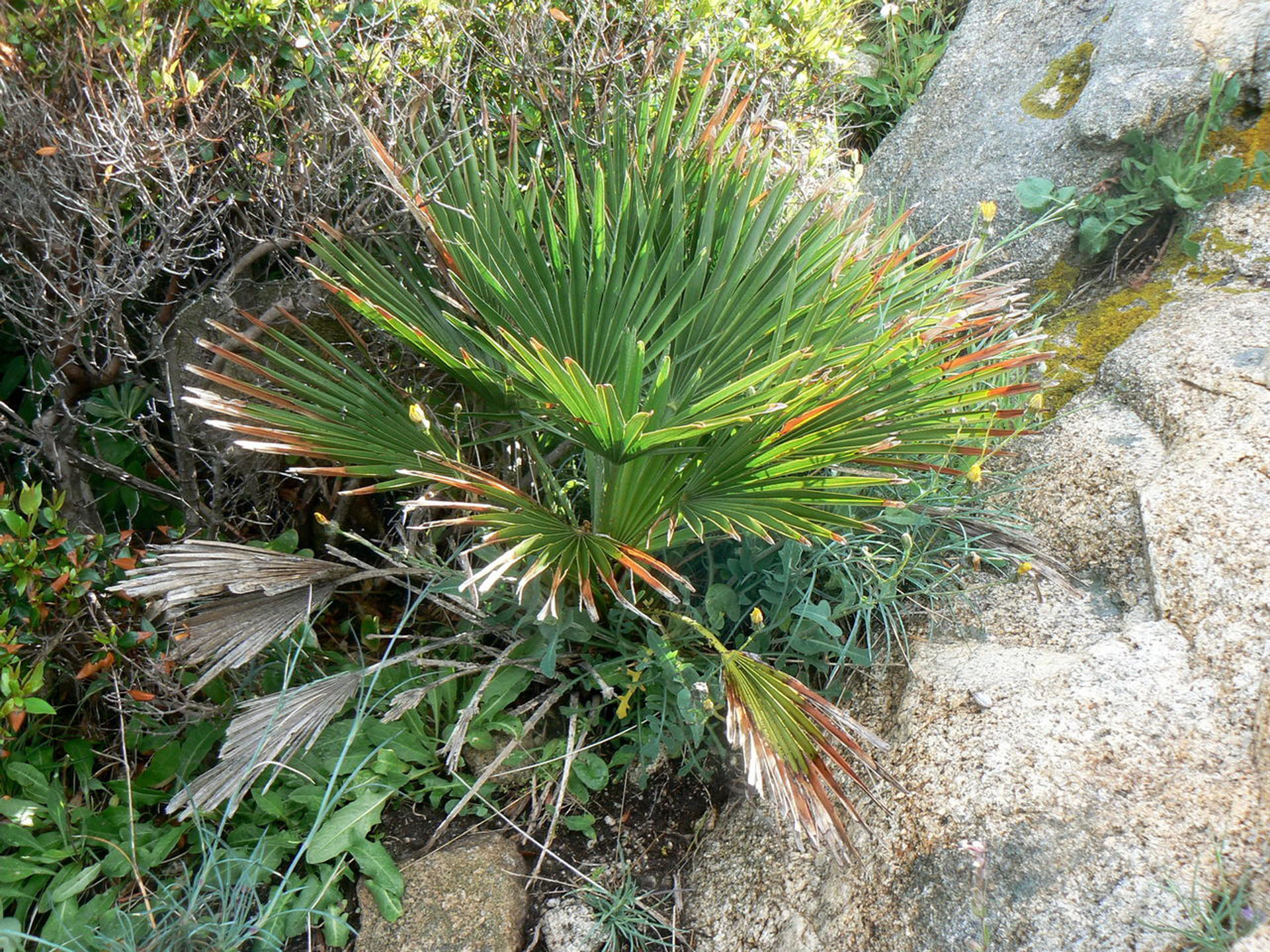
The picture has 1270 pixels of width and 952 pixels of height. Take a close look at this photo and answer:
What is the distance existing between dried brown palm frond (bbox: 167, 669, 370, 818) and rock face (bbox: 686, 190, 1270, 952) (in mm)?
977

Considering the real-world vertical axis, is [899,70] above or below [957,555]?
above

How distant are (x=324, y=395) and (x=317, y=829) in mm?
1051

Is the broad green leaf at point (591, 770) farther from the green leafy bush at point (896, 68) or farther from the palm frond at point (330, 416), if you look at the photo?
the green leafy bush at point (896, 68)

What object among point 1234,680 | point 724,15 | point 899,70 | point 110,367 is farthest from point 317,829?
point 899,70

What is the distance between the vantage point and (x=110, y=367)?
229 cm

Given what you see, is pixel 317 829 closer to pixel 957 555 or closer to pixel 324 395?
Result: pixel 324 395

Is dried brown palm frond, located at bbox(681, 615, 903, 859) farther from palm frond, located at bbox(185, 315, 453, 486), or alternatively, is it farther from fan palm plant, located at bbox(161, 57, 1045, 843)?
palm frond, located at bbox(185, 315, 453, 486)

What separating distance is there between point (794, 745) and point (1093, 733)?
25.5 inches

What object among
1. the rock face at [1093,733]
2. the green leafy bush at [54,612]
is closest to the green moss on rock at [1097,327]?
the rock face at [1093,733]

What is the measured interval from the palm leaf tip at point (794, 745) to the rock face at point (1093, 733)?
0.53ft

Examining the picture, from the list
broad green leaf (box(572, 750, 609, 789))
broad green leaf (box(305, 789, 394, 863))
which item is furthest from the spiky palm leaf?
broad green leaf (box(305, 789, 394, 863))

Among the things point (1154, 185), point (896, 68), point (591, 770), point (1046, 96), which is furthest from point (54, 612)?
point (896, 68)

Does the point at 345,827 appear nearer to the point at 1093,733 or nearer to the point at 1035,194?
the point at 1093,733

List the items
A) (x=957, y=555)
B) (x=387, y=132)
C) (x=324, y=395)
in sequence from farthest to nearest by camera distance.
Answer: (x=957, y=555) < (x=387, y=132) < (x=324, y=395)
